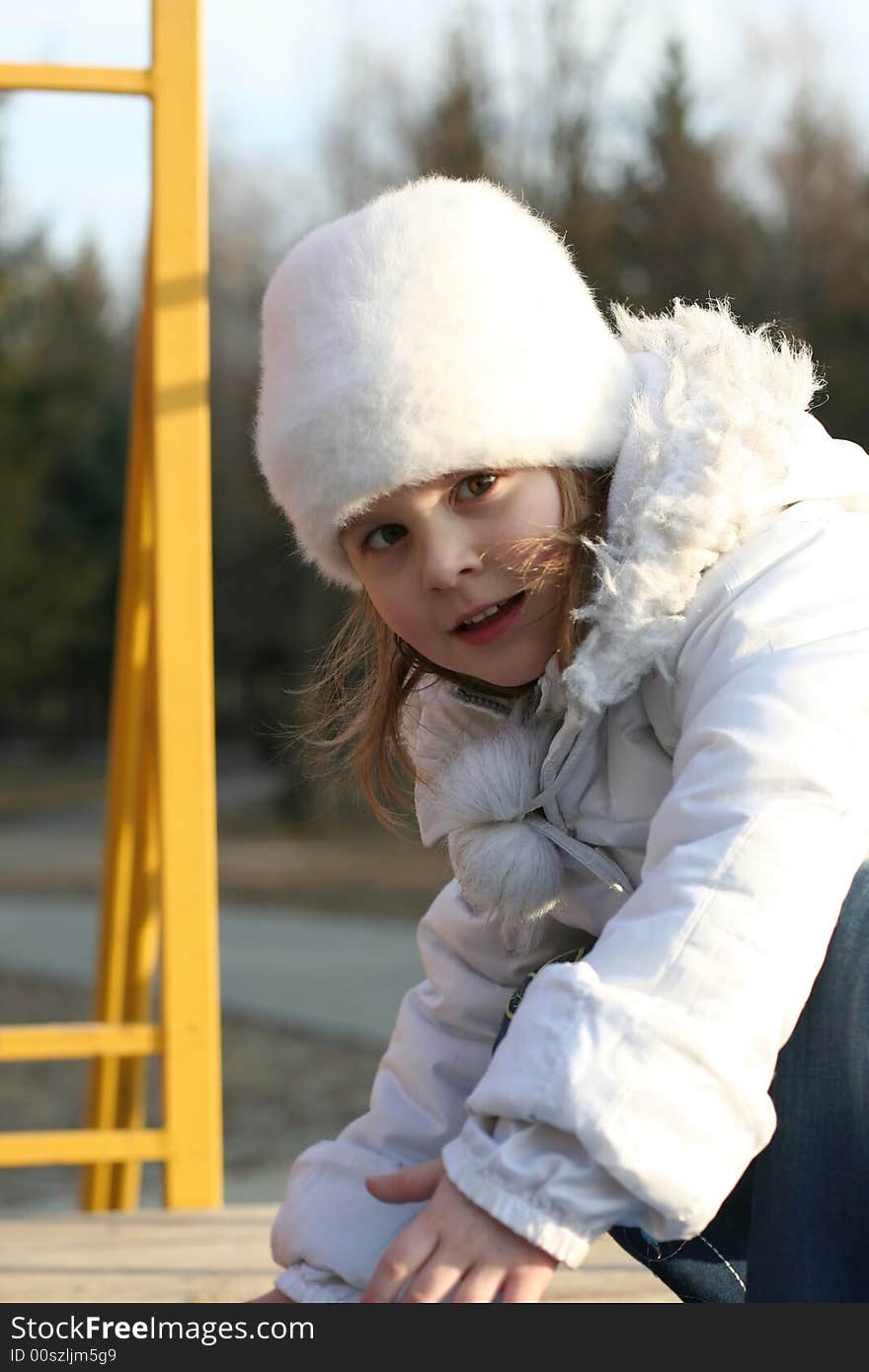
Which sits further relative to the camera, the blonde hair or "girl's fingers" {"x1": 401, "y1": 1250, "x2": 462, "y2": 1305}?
the blonde hair

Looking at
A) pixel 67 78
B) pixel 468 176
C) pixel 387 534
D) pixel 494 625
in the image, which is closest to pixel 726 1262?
pixel 494 625

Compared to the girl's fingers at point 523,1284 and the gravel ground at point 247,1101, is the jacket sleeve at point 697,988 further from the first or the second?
the gravel ground at point 247,1101

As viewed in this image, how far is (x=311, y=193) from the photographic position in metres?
13.6

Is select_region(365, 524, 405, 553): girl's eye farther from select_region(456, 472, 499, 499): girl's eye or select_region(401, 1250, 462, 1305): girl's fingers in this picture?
select_region(401, 1250, 462, 1305): girl's fingers

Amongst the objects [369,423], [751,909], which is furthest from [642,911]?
[369,423]

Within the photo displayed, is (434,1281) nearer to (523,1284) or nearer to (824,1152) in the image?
(523,1284)

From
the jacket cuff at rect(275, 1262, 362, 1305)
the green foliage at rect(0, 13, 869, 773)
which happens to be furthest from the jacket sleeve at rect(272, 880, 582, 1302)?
the green foliage at rect(0, 13, 869, 773)

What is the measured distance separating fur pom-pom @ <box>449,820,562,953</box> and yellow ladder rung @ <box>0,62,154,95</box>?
132 centimetres

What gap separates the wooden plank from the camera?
1.71 m

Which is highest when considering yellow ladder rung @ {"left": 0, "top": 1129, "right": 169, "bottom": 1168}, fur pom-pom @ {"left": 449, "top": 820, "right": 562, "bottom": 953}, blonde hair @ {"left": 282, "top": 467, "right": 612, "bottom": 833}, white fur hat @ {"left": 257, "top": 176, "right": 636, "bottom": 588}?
white fur hat @ {"left": 257, "top": 176, "right": 636, "bottom": 588}

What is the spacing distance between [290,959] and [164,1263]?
5.72 metres

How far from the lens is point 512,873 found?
133cm

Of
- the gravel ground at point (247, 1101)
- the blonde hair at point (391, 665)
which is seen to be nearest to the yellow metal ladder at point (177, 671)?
the blonde hair at point (391, 665)

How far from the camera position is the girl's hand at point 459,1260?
102 cm
